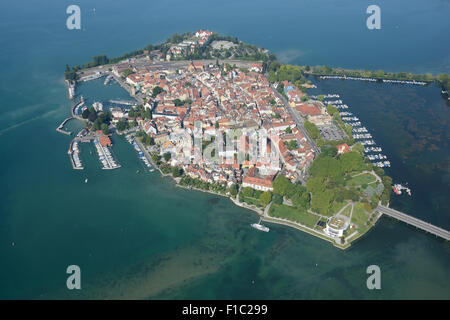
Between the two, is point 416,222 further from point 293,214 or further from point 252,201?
point 252,201

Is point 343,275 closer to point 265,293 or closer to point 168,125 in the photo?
point 265,293

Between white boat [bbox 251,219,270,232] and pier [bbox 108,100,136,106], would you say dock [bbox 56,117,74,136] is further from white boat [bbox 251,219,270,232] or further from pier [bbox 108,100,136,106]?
white boat [bbox 251,219,270,232]

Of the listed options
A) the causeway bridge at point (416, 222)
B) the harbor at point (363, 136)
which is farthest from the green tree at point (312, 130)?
the causeway bridge at point (416, 222)

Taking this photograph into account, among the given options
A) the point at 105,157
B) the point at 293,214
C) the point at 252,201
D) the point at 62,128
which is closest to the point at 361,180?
the point at 293,214

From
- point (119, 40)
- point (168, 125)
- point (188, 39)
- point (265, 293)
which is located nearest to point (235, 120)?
point (168, 125)

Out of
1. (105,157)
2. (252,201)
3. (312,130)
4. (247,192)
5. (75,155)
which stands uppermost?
(312,130)
